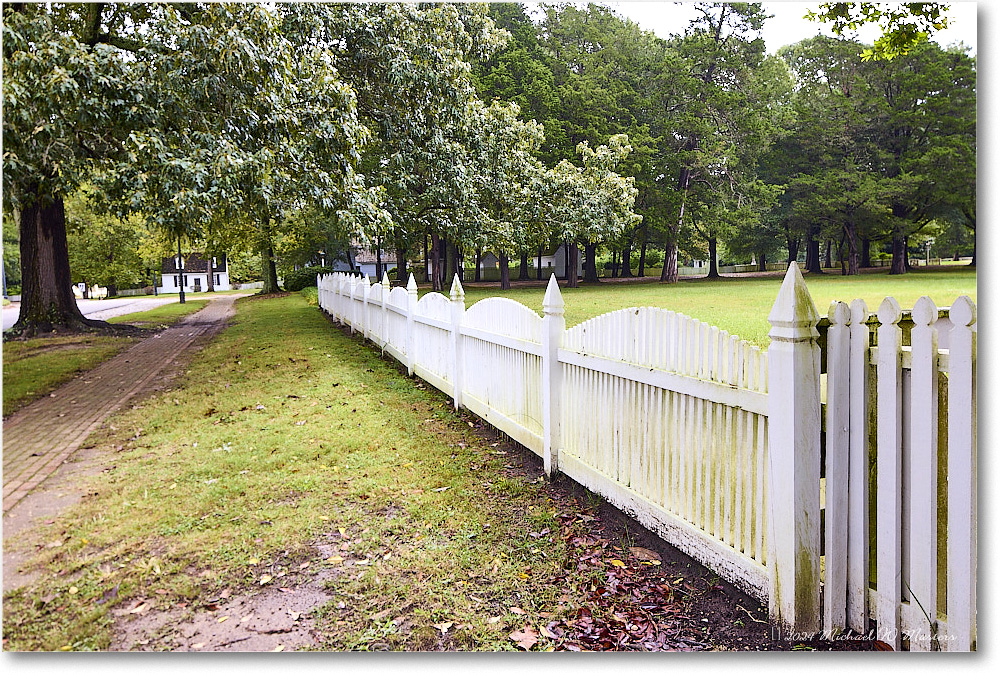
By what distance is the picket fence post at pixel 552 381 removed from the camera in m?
3.07

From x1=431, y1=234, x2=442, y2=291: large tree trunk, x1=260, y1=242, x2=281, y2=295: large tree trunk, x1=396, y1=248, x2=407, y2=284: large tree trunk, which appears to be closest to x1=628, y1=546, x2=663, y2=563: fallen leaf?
x1=431, y1=234, x2=442, y2=291: large tree trunk

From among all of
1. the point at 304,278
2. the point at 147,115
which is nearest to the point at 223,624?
the point at 147,115

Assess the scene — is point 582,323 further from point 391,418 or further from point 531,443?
point 391,418

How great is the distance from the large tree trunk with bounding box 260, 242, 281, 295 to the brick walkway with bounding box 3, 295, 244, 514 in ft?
3.72

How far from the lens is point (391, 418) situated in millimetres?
4348

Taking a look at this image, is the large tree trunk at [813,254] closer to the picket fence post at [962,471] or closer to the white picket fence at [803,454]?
the white picket fence at [803,454]

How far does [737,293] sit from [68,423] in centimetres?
333

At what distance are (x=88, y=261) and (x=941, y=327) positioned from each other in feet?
10.9

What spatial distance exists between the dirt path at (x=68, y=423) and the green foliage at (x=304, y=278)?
4.18 meters

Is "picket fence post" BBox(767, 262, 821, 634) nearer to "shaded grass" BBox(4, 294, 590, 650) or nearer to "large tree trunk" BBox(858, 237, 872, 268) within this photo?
"shaded grass" BBox(4, 294, 590, 650)

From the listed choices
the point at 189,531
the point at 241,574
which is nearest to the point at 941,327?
the point at 241,574

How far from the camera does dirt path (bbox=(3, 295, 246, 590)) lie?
251 centimetres

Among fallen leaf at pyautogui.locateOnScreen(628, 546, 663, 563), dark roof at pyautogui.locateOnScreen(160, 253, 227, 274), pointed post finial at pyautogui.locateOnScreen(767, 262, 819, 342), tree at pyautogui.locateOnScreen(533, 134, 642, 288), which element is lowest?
fallen leaf at pyautogui.locateOnScreen(628, 546, 663, 563)

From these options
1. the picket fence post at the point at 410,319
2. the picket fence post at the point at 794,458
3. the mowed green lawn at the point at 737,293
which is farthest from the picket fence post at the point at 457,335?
the picket fence post at the point at 794,458
